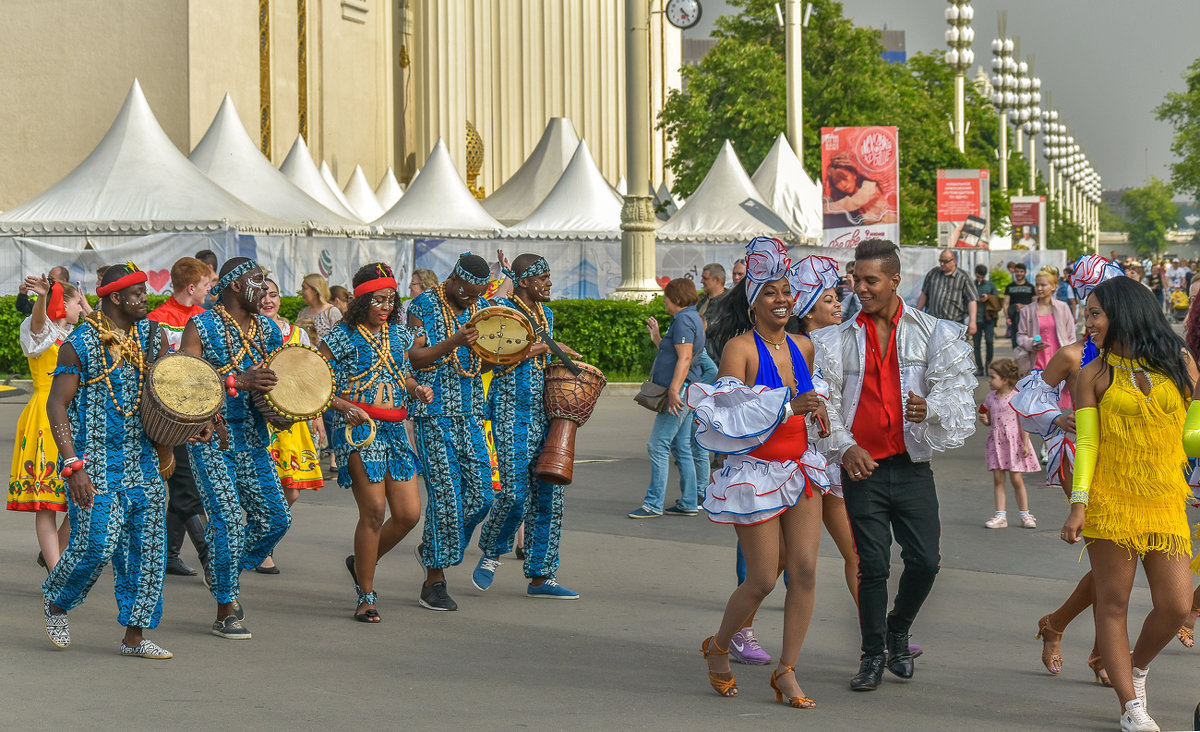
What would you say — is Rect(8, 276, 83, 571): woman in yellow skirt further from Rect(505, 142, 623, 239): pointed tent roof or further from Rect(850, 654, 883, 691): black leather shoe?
Rect(505, 142, 623, 239): pointed tent roof

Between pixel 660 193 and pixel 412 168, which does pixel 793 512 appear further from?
pixel 412 168

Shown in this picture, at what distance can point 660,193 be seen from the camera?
144ft

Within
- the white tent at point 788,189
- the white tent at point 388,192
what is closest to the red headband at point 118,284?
the white tent at point 788,189

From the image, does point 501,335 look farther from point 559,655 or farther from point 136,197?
point 136,197

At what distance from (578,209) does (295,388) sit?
23.8m

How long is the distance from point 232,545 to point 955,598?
3.82 metres

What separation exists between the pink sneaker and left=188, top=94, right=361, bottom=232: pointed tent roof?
21.6m

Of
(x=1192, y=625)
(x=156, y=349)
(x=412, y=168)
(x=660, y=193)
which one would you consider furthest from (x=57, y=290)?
(x=412, y=168)

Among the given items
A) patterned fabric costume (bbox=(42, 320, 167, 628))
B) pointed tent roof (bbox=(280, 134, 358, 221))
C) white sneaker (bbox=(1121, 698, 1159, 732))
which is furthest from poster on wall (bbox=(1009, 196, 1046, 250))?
white sneaker (bbox=(1121, 698, 1159, 732))

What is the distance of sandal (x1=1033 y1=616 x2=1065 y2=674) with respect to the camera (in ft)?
22.2

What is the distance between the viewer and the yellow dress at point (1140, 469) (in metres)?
5.85

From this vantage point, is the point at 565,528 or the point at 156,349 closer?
the point at 156,349

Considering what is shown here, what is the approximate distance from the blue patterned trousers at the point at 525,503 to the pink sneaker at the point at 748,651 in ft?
5.43

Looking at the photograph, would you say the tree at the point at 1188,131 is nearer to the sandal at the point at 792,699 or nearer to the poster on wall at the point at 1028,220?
the poster on wall at the point at 1028,220
